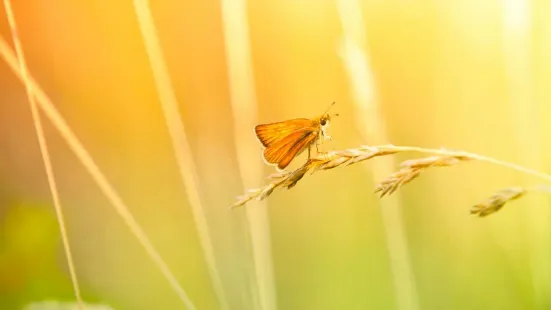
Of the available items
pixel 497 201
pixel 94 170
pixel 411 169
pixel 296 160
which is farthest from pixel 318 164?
pixel 94 170

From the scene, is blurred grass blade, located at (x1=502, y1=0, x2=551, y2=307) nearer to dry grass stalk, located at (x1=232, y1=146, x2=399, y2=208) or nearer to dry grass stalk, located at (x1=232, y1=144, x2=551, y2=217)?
dry grass stalk, located at (x1=232, y1=144, x2=551, y2=217)

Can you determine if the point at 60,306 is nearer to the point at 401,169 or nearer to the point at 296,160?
the point at 296,160

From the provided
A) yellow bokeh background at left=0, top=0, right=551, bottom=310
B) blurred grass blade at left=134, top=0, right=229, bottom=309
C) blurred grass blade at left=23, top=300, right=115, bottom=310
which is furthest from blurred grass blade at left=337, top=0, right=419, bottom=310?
blurred grass blade at left=23, top=300, right=115, bottom=310

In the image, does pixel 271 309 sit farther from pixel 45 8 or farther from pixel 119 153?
pixel 45 8

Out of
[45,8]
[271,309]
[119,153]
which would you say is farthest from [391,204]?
[45,8]

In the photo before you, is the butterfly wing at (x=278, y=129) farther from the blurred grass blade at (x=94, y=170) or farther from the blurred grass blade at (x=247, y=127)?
the blurred grass blade at (x=94, y=170)
